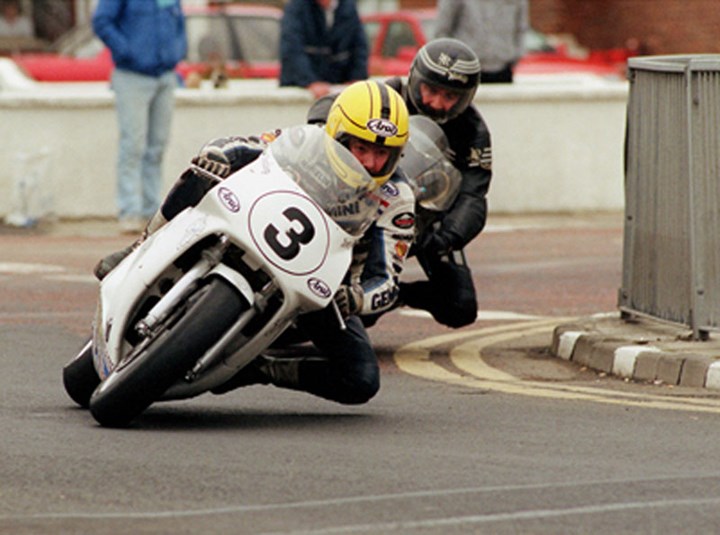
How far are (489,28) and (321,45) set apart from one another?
5.29 feet

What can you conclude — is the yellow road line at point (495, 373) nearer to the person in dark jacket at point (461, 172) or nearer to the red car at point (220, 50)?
the person in dark jacket at point (461, 172)

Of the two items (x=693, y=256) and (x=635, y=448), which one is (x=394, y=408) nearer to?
(x=635, y=448)

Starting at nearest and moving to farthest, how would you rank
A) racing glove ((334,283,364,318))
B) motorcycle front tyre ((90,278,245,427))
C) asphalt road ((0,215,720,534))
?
asphalt road ((0,215,720,534)) < motorcycle front tyre ((90,278,245,427)) < racing glove ((334,283,364,318))

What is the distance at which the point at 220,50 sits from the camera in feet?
74.4

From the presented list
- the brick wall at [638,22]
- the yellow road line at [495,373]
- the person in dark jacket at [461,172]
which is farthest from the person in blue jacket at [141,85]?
the brick wall at [638,22]

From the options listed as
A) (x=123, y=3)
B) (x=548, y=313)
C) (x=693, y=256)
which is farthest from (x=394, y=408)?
(x=123, y=3)

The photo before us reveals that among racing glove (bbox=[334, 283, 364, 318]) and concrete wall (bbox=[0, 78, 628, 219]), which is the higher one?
racing glove (bbox=[334, 283, 364, 318])

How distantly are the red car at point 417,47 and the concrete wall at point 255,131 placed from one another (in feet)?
20.1

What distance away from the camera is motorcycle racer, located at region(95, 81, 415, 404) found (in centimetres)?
822

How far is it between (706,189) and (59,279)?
17.5 feet

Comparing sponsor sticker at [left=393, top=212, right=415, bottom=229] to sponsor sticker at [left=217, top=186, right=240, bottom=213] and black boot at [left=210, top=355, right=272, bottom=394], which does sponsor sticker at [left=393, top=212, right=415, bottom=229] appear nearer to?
black boot at [left=210, top=355, right=272, bottom=394]

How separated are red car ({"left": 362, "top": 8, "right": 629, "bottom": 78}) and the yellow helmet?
1729 cm

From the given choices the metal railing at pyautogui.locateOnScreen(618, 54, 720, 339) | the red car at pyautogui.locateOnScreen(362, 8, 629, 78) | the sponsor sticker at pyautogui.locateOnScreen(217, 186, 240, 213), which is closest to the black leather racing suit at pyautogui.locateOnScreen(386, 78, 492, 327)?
the metal railing at pyautogui.locateOnScreen(618, 54, 720, 339)

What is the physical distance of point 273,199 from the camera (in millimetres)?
7820
